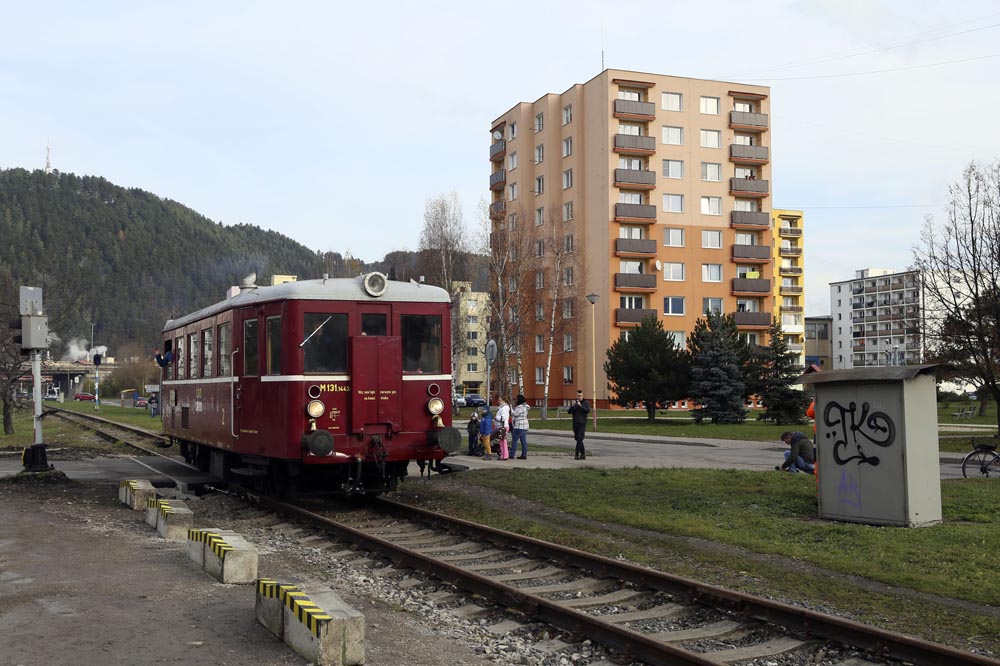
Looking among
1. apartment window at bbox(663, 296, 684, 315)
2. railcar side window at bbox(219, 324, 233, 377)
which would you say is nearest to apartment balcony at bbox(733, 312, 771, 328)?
apartment window at bbox(663, 296, 684, 315)

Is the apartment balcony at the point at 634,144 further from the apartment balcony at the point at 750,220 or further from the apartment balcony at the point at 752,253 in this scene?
the apartment balcony at the point at 752,253

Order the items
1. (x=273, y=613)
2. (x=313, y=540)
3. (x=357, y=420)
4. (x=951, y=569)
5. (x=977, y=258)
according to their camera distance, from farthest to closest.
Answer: (x=977, y=258)
(x=357, y=420)
(x=313, y=540)
(x=951, y=569)
(x=273, y=613)

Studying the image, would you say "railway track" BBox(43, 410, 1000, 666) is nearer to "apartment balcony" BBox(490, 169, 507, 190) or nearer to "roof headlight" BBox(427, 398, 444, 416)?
"roof headlight" BBox(427, 398, 444, 416)

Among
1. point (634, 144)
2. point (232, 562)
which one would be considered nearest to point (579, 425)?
point (232, 562)

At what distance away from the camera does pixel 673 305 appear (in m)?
63.7

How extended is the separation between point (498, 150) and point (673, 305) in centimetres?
1810

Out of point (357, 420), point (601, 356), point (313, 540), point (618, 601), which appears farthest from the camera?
point (601, 356)

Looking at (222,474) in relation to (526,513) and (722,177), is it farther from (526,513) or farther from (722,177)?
(722,177)

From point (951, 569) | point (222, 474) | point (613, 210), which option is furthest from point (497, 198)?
point (951, 569)

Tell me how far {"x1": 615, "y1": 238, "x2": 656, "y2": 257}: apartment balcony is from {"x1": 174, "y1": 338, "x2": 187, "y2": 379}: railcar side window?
4543 cm

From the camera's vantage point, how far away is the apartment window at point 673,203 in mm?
63188

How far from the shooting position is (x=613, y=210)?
61.5 metres

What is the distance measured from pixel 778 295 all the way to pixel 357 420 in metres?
97.1

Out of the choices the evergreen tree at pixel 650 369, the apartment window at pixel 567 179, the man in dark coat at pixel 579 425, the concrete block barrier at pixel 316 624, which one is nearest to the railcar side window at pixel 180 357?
the man in dark coat at pixel 579 425
